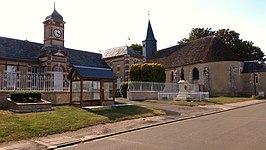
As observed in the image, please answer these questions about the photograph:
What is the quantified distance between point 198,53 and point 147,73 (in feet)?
49.3

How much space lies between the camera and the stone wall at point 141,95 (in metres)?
25.7

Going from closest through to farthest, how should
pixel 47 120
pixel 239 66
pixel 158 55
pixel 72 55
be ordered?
1. pixel 47 120
2. pixel 72 55
3. pixel 239 66
4. pixel 158 55

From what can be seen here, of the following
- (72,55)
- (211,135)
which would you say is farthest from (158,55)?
(211,135)

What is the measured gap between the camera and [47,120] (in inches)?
424

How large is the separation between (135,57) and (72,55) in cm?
1065

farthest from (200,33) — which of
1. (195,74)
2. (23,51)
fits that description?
(23,51)

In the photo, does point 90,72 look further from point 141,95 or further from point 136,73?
point 136,73

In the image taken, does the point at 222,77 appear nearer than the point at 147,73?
No

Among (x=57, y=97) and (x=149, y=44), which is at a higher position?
(x=149, y=44)

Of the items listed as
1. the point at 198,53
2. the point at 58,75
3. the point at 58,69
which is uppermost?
the point at 198,53

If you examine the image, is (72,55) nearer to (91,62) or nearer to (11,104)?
(91,62)

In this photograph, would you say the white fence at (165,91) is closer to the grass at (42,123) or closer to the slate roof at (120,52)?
the grass at (42,123)

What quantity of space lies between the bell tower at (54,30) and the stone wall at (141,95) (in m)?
12.9

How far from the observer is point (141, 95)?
26.5 m
